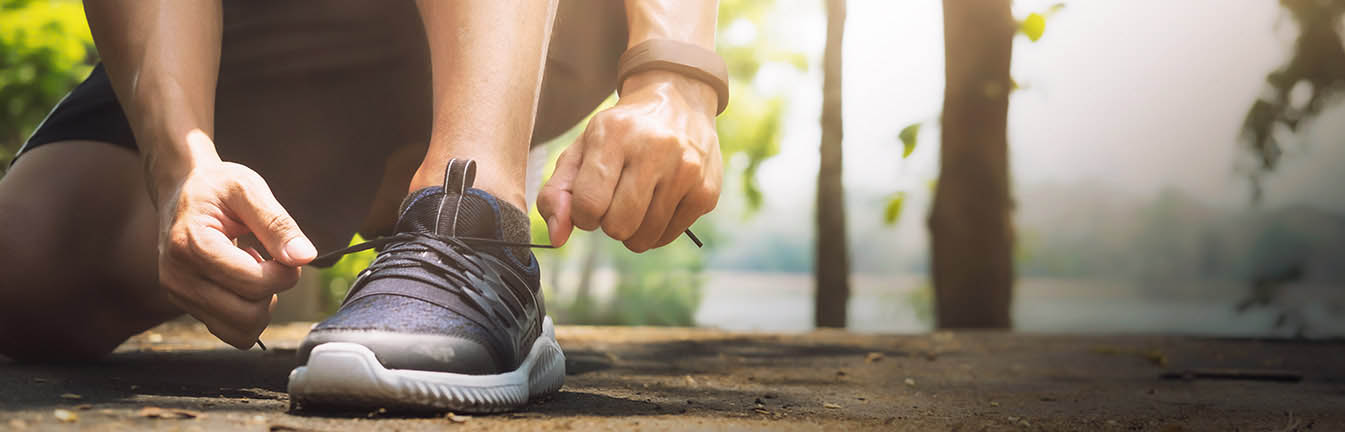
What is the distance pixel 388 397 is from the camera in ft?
2.99

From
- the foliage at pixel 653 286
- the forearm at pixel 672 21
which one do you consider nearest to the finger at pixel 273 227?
the forearm at pixel 672 21

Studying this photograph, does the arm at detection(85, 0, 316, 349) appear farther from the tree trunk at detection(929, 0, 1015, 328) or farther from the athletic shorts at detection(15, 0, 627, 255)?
the tree trunk at detection(929, 0, 1015, 328)

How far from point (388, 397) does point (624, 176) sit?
33 centimetres

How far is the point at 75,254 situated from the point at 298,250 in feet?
2.64

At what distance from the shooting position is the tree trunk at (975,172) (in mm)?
3887

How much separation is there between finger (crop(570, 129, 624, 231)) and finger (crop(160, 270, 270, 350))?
1.12ft

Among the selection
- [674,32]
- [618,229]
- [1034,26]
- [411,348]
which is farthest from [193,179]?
[1034,26]

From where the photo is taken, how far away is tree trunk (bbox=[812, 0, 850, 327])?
15.3 ft

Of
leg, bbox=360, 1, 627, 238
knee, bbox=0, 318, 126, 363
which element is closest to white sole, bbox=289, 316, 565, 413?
leg, bbox=360, 1, 627, 238

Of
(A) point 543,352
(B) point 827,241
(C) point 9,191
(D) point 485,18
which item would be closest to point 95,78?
(C) point 9,191

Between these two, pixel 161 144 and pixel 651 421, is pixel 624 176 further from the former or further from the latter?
pixel 161 144

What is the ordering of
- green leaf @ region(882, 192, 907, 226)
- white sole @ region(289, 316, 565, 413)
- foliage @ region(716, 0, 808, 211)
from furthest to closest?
1. foliage @ region(716, 0, 808, 211)
2. green leaf @ region(882, 192, 907, 226)
3. white sole @ region(289, 316, 565, 413)

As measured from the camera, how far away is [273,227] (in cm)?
102

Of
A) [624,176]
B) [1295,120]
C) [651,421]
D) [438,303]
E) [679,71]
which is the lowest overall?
[651,421]
